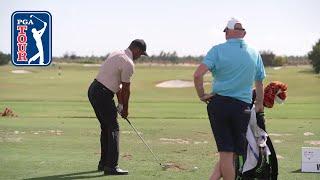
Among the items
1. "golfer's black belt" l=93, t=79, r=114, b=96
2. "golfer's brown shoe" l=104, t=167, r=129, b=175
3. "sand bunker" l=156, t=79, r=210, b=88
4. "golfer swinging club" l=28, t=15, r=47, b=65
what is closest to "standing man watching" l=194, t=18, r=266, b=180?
"golfer's brown shoe" l=104, t=167, r=129, b=175

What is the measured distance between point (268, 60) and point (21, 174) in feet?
363

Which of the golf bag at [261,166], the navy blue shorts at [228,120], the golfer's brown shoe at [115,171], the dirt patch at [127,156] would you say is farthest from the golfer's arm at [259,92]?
the dirt patch at [127,156]

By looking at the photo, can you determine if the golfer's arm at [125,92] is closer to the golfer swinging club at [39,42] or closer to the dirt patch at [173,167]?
the dirt patch at [173,167]

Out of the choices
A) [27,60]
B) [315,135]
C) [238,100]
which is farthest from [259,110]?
[27,60]

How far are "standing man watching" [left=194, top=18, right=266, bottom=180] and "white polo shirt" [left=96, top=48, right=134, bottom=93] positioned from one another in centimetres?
230

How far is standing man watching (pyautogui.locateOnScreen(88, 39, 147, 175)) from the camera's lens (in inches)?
367

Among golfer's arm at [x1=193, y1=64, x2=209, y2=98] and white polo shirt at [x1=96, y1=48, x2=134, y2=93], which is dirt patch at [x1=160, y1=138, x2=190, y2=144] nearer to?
white polo shirt at [x1=96, y1=48, x2=134, y2=93]

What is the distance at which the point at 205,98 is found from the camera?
720 cm

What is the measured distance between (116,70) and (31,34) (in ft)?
42.2

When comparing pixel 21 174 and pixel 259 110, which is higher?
pixel 259 110

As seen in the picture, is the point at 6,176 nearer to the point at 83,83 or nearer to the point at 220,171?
the point at 220,171

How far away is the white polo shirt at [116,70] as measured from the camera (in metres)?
9.27

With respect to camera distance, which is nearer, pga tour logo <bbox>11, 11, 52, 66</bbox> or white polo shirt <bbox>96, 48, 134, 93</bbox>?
white polo shirt <bbox>96, 48, 134, 93</bbox>

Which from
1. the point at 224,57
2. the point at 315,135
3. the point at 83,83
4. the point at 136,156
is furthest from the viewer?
the point at 83,83
